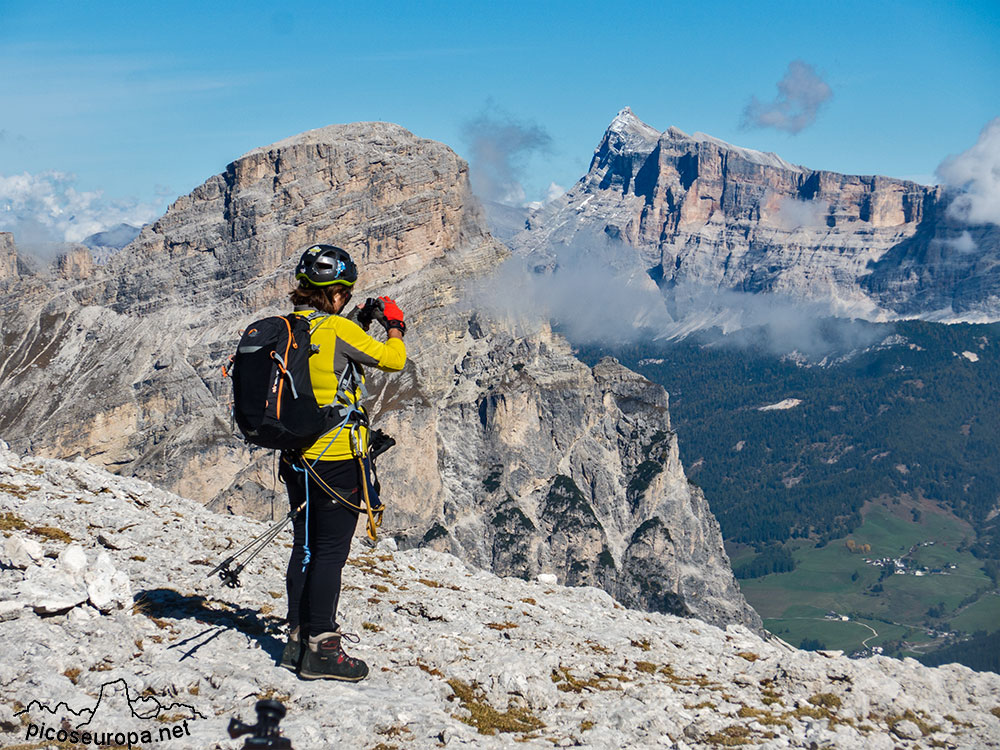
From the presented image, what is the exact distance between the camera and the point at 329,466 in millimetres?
13203

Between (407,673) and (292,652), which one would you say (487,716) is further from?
(292,652)

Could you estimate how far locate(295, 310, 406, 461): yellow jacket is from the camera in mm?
12891

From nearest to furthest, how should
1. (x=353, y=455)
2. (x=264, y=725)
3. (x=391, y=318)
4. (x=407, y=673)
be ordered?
(x=264, y=725) → (x=353, y=455) → (x=391, y=318) → (x=407, y=673)

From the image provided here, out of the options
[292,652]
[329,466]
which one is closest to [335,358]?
[329,466]

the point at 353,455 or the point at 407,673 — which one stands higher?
the point at 353,455

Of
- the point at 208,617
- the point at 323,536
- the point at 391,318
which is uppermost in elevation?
the point at 391,318

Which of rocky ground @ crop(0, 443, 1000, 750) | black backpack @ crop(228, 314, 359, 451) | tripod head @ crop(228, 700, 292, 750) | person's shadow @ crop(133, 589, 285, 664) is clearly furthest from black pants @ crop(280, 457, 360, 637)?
tripod head @ crop(228, 700, 292, 750)

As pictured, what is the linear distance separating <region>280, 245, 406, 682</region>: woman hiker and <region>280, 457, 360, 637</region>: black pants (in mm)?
14

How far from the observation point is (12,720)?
Answer: 11.0m

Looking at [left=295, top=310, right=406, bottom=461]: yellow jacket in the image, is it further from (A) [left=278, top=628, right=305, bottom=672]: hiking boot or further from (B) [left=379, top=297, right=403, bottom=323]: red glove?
(A) [left=278, top=628, right=305, bottom=672]: hiking boot

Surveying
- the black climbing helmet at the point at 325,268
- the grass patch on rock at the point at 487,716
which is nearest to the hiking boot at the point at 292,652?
the grass patch on rock at the point at 487,716

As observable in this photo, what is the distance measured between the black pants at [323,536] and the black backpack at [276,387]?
75 cm

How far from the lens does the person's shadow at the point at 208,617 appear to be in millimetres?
14730

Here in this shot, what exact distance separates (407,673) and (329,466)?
386 centimetres
